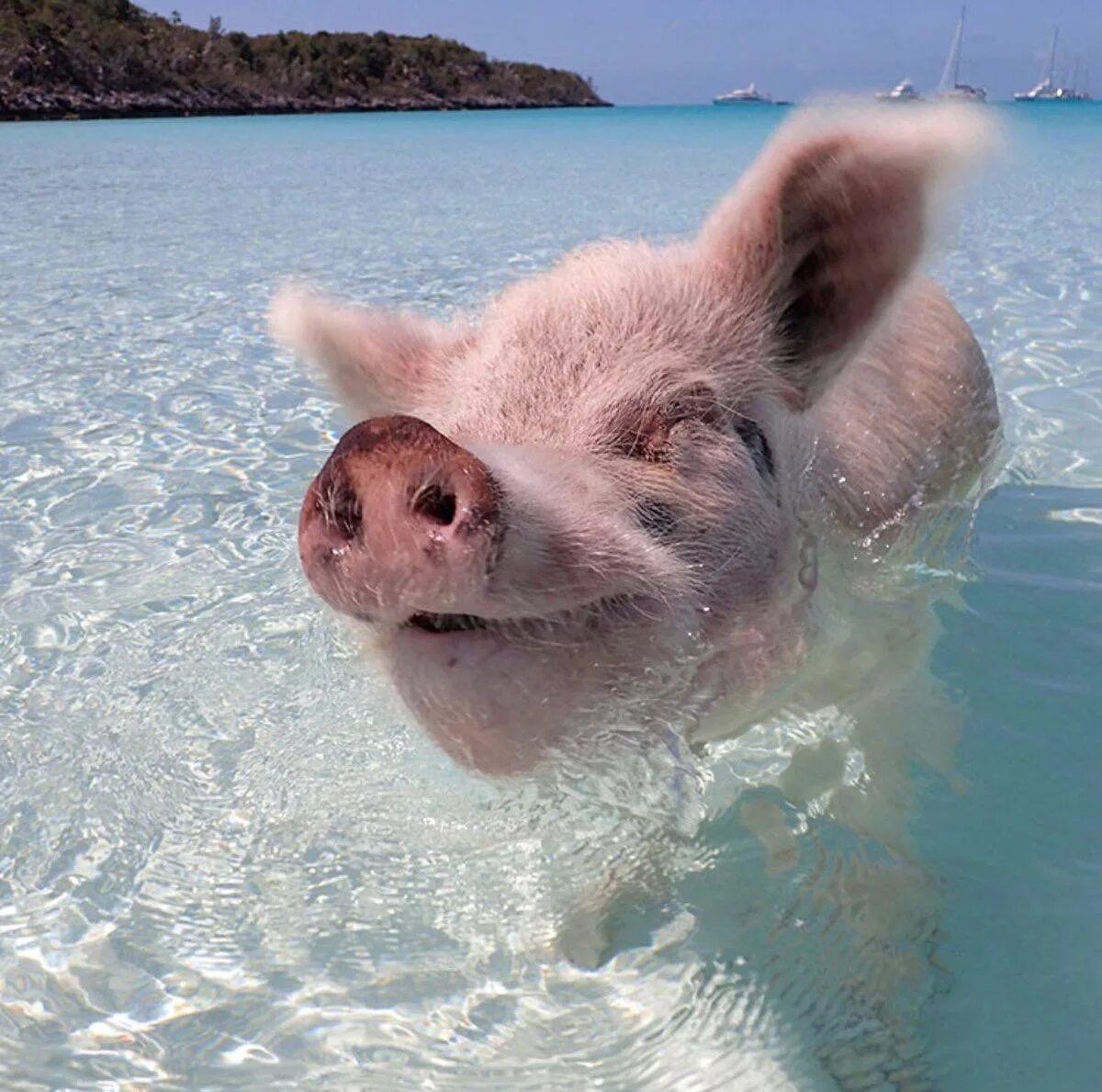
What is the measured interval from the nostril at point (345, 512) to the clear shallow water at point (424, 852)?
66 centimetres

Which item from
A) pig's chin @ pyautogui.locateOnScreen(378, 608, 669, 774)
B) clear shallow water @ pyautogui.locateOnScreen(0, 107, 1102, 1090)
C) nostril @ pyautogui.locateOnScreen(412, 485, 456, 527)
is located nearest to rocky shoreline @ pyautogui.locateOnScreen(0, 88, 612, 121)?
clear shallow water @ pyautogui.locateOnScreen(0, 107, 1102, 1090)

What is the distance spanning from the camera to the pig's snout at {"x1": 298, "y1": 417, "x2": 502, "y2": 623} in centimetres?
159

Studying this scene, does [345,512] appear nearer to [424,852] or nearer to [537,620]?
[537,620]

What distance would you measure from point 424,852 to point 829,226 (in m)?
1.69

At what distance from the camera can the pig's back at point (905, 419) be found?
2873 millimetres

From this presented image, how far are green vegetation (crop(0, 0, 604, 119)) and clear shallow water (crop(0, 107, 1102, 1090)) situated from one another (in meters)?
49.4

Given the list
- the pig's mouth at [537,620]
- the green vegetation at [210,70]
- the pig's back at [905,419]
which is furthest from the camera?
the green vegetation at [210,70]

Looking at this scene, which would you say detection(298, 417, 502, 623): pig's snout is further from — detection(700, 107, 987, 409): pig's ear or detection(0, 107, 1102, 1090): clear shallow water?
detection(700, 107, 987, 409): pig's ear

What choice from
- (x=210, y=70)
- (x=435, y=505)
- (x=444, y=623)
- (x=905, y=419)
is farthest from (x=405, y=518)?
(x=210, y=70)

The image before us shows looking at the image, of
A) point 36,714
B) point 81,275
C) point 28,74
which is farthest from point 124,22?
point 36,714

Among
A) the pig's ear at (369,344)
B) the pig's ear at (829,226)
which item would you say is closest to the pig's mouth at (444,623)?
the pig's ear at (369,344)

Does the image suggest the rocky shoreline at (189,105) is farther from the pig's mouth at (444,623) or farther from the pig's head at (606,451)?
the pig's mouth at (444,623)

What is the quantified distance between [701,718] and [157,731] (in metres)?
1.77

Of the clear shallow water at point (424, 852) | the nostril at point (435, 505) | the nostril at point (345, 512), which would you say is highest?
the nostril at point (435, 505)
